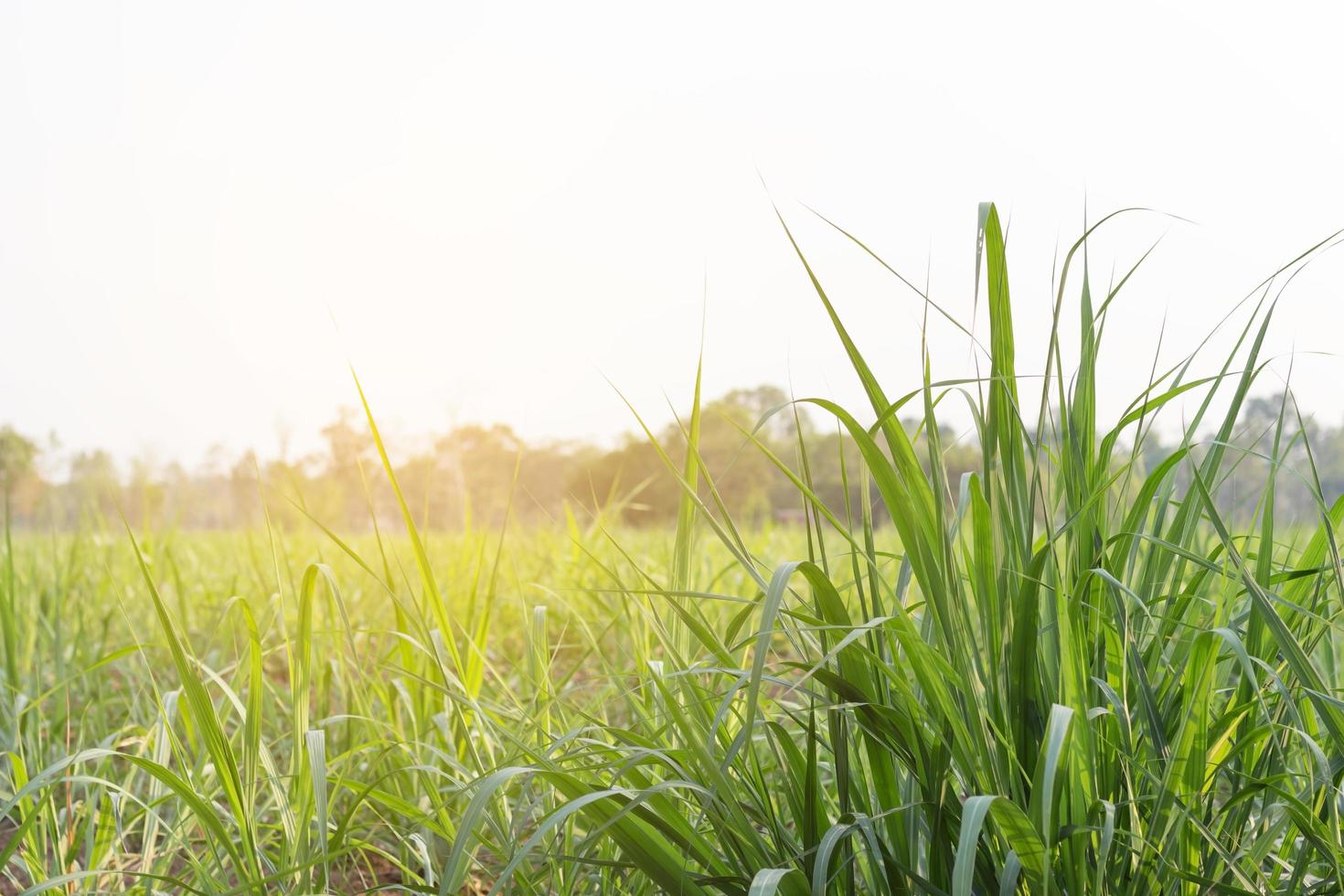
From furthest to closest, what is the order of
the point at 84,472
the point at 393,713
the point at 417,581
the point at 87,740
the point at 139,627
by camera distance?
the point at 417,581, the point at 84,472, the point at 139,627, the point at 87,740, the point at 393,713

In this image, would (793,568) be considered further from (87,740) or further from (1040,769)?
(87,740)

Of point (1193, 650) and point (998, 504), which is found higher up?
point (998, 504)

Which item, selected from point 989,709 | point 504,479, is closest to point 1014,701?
point 989,709

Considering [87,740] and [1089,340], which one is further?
[87,740]

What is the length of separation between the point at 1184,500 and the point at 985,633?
0.27 m

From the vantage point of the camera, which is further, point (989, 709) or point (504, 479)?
point (504, 479)

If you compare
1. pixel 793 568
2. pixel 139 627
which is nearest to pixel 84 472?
pixel 139 627

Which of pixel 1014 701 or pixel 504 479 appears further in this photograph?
pixel 504 479

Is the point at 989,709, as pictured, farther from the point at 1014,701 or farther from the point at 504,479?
the point at 504,479

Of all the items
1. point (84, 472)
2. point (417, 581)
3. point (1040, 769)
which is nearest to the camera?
point (1040, 769)

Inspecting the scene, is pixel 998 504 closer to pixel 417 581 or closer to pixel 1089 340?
pixel 1089 340

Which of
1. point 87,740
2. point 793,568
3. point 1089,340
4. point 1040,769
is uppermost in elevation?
point 1089,340

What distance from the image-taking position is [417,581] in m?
3.21

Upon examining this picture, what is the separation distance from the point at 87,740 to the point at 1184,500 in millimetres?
1973
